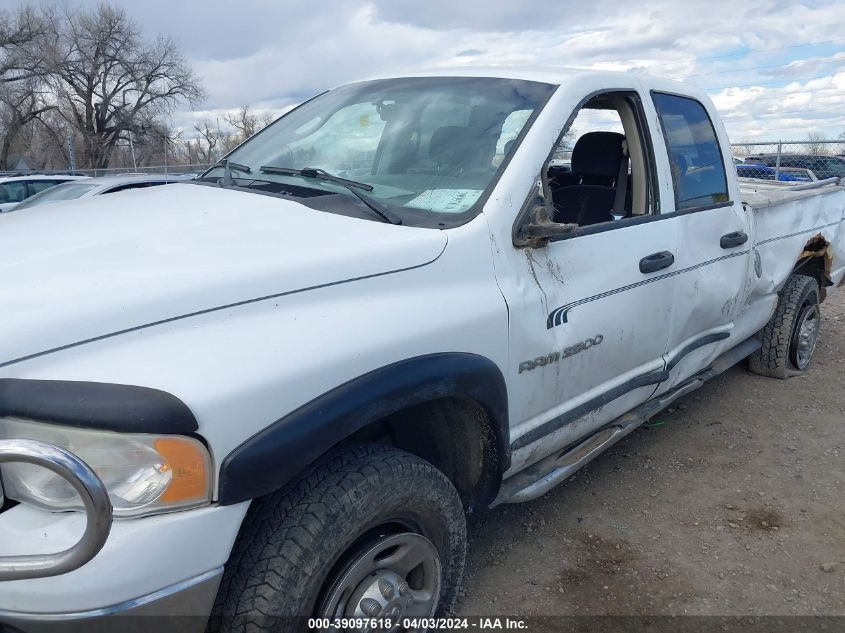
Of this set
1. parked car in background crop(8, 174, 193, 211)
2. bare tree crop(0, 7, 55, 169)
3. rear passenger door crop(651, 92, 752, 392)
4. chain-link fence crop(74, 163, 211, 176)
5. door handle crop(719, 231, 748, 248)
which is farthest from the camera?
bare tree crop(0, 7, 55, 169)

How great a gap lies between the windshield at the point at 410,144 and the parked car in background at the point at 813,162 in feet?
47.4

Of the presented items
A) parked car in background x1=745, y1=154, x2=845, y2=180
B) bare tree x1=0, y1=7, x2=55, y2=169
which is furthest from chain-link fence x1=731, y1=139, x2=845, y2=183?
bare tree x1=0, y1=7, x2=55, y2=169

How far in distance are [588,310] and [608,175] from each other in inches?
57.6

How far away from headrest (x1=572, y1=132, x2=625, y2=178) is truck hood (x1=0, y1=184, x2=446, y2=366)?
1909 mm

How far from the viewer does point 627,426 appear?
3.31 m

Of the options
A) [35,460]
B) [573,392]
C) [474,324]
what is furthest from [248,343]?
[573,392]

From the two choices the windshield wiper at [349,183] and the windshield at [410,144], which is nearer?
the windshield wiper at [349,183]

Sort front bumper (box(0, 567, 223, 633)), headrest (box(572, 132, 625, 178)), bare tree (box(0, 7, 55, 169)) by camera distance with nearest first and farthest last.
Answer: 1. front bumper (box(0, 567, 223, 633))
2. headrest (box(572, 132, 625, 178))
3. bare tree (box(0, 7, 55, 169))

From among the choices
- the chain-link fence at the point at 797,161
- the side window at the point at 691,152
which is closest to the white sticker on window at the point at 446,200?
the side window at the point at 691,152

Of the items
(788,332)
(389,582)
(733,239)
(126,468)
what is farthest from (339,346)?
(788,332)

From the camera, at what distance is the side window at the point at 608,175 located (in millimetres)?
3352

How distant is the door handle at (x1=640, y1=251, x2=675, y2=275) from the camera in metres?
3.04

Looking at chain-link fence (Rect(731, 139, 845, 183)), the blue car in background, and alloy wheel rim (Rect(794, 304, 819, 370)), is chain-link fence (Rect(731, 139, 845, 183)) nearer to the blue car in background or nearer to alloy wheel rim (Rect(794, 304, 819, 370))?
the blue car in background

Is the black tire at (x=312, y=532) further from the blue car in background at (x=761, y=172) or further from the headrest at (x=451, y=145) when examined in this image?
the blue car in background at (x=761, y=172)
